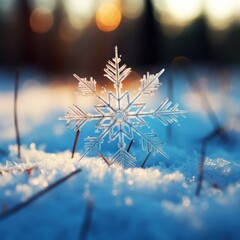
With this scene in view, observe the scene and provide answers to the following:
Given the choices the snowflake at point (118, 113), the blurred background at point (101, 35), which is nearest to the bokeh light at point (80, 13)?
the blurred background at point (101, 35)

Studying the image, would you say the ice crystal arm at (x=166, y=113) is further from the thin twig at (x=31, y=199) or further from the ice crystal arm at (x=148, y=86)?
the thin twig at (x=31, y=199)

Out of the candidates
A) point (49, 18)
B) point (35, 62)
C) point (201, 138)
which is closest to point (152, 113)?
point (201, 138)

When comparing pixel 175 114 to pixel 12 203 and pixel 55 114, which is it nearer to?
pixel 12 203

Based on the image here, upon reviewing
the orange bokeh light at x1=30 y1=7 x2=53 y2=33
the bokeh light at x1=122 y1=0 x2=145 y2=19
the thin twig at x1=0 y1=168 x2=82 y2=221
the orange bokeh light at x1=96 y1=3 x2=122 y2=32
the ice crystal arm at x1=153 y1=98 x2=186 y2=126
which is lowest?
the thin twig at x1=0 y1=168 x2=82 y2=221

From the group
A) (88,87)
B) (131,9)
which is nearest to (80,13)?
(131,9)

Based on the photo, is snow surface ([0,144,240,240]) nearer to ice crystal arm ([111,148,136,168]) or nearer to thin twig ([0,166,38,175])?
thin twig ([0,166,38,175])

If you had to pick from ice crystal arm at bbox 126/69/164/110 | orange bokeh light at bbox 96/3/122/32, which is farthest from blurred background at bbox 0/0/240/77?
ice crystal arm at bbox 126/69/164/110

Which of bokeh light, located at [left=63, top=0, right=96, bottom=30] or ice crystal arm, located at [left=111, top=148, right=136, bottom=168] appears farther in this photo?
bokeh light, located at [left=63, top=0, right=96, bottom=30]
